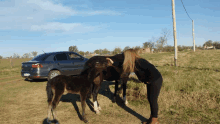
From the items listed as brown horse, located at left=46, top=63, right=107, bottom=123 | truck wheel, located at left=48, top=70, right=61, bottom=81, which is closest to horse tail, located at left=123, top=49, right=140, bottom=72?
brown horse, located at left=46, top=63, right=107, bottom=123

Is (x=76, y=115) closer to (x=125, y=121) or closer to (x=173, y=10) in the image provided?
(x=125, y=121)

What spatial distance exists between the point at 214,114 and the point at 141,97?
248 cm

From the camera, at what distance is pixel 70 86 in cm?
432

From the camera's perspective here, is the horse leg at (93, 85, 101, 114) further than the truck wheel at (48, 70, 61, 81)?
No

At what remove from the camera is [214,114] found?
4.36 metres

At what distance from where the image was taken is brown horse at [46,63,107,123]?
4.11 metres

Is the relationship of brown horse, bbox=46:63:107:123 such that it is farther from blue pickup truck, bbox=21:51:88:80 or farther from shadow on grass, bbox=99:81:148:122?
blue pickup truck, bbox=21:51:88:80

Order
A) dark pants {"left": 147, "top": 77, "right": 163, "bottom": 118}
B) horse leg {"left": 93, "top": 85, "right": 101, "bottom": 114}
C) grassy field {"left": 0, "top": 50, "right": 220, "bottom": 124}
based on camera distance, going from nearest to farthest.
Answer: dark pants {"left": 147, "top": 77, "right": 163, "bottom": 118} < grassy field {"left": 0, "top": 50, "right": 220, "bottom": 124} < horse leg {"left": 93, "top": 85, "right": 101, "bottom": 114}

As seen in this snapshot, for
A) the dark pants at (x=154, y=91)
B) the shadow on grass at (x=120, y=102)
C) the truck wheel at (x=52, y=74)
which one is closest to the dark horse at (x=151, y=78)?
the dark pants at (x=154, y=91)

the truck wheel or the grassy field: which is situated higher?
the truck wheel

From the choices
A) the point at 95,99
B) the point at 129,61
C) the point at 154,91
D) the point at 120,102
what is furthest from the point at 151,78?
the point at 120,102

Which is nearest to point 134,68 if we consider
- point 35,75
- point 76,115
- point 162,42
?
point 76,115

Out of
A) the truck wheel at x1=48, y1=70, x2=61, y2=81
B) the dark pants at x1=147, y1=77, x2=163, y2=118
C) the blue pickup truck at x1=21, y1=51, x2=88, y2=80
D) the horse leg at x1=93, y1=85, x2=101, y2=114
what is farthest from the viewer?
the truck wheel at x1=48, y1=70, x2=61, y2=81

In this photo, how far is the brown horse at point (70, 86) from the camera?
4.11 metres
